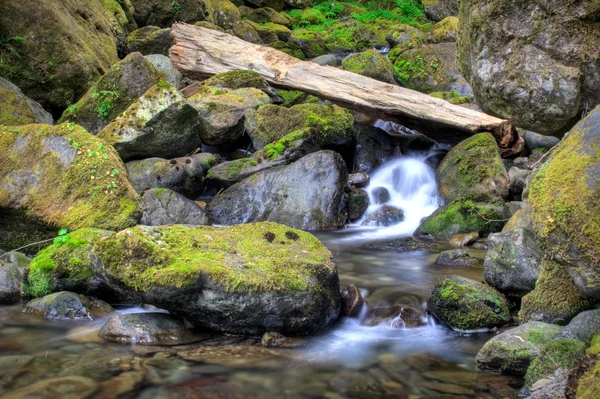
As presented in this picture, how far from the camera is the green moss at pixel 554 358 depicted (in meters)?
3.35

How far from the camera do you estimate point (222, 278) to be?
15.0ft

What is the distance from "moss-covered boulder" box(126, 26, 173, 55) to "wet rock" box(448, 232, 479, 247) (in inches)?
405

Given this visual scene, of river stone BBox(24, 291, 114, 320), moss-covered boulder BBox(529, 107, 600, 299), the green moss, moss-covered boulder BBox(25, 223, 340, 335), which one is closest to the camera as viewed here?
moss-covered boulder BBox(529, 107, 600, 299)

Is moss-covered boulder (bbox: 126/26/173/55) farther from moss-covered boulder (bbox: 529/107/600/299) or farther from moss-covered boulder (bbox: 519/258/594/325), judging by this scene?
moss-covered boulder (bbox: 529/107/600/299)

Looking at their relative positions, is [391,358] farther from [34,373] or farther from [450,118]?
[450,118]

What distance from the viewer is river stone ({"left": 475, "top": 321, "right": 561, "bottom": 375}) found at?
386 cm

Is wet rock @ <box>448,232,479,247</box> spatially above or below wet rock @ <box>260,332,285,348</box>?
above

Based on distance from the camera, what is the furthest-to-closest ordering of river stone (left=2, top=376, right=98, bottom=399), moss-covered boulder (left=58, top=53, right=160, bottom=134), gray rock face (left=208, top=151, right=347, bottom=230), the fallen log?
moss-covered boulder (left=58, top=53, right=160, bottom=134), the fallen log, gray rock face (left=208, top=151, right=347, bottom=230), river stone (left=2, top=376, right=98, bottom=399)

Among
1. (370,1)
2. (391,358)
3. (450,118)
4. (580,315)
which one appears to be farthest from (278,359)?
(370,1)

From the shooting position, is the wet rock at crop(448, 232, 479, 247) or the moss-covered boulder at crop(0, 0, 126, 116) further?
the moss-covered boulder at crop(0, 0, 126, 116)

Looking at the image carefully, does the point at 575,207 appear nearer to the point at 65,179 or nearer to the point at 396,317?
the point at 396,317

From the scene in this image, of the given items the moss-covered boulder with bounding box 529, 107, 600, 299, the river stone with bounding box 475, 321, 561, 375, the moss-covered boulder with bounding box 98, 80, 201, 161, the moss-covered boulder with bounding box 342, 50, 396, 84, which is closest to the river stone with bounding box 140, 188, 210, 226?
the moss-covered boulder with bounding box 98, 80, 201, 161

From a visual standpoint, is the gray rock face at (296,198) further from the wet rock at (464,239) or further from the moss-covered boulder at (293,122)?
the wet rock at (464,239)

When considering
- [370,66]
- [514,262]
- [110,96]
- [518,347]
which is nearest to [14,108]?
[110,96]
